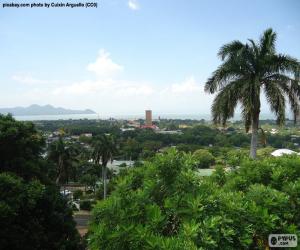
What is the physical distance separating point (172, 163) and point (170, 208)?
988 millimetres

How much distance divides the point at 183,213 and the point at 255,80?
9.86m

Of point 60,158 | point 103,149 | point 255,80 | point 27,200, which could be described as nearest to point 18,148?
point 27,200

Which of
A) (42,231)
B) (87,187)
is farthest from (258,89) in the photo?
(87,187)

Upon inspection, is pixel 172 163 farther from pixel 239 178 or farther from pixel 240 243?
pixel 239 178

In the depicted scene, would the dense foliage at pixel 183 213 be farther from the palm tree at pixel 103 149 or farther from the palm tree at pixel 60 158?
the palm tree at pixel 103 149

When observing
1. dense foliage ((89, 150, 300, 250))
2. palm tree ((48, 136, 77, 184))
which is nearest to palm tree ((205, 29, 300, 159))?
dense foliage ((89, 150, 300, 250))

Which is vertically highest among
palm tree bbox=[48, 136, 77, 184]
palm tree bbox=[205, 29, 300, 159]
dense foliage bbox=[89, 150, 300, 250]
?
palm tree bbox=[205, 29, 300, 159]

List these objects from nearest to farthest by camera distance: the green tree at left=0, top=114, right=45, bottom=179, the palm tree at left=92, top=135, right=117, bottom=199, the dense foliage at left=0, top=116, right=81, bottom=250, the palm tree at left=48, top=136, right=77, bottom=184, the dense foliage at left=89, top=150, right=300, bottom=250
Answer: the dense foliage at left=89, top=150, right=300, bottom=250
the dense foliage at left=0, top=116, right=81, bottom=250
the green tree at left=0, top=114, right=45, bottom=179
the palm tree at left=48, top=136, right=77, bottom=184
the palm tree at left=92, top=135, right=117, bottom=199

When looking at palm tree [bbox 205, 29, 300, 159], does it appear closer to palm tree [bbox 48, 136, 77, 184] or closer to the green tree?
the green tree

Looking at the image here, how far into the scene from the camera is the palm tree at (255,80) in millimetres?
15094

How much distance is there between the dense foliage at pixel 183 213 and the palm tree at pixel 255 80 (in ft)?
24.2

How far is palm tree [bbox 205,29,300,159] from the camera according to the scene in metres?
15.1

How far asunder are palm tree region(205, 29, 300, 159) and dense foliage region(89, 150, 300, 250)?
24.2 ft

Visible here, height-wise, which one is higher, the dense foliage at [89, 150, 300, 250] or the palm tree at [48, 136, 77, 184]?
the dense foliage at [89, 150, 300, 250]
